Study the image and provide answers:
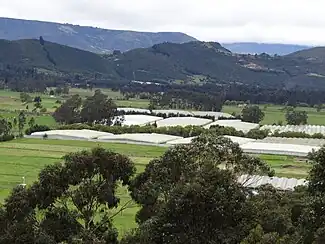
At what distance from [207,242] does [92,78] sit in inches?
7031

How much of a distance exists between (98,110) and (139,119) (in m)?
6.28

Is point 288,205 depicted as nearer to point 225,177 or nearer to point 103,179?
point 225,177

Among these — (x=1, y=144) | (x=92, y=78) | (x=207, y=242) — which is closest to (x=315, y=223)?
(x=207, y=242)

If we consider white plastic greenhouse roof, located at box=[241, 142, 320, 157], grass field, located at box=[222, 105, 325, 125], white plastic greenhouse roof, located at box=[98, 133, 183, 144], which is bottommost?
grass field, located at box=[222, 105, 325, 125]

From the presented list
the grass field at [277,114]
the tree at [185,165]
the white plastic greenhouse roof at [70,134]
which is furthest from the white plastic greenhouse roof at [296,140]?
the tree at [185,165]

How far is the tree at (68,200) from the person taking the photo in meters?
17.7

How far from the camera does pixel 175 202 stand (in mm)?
16562

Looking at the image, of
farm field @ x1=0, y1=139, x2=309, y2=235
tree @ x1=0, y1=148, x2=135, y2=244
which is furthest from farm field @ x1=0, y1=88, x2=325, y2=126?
tree @ x1=0, y1=148, x2=135, y2=244

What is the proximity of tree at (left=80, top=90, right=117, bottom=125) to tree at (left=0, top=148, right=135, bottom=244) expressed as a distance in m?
68.6

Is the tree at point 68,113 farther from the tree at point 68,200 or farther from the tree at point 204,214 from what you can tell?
the tree at point 204,214

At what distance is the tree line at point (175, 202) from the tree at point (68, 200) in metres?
0.03

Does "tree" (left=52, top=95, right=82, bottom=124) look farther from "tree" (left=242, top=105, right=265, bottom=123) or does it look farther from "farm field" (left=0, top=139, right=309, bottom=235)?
"tree" (left=242, top=105, right=265, bottom=123)

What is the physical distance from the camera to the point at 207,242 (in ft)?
53.2

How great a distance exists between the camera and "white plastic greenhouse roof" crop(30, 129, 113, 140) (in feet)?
216
